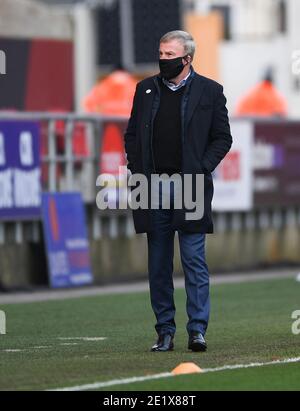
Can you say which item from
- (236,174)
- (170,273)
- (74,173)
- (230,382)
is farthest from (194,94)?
(236,174)

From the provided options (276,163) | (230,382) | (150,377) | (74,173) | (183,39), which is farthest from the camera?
(276,163)

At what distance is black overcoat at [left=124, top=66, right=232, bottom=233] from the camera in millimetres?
11312

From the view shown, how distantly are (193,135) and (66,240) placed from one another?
966cm

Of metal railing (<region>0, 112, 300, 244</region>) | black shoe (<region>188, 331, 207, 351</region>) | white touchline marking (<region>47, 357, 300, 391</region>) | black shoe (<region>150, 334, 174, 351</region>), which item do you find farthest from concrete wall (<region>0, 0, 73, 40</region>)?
white touchline marking (<region>47, 357, 300, 391</region>)

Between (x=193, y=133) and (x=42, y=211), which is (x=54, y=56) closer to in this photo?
(x=42, y=211)

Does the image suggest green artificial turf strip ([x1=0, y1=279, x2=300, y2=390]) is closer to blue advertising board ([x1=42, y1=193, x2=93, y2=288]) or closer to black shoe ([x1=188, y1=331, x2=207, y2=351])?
black shoe ([x1=188, y1=331, x2=207, y2=351])

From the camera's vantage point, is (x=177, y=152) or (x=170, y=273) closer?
(x=177, y=152)

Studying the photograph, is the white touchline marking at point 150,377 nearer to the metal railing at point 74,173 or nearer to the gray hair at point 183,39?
the gray hair at point 183,39

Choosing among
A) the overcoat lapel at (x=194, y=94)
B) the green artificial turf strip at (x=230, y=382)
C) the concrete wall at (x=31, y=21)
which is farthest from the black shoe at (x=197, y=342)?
the concrete wall at (x=31, y=21)

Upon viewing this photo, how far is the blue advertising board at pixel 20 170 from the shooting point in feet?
64.7

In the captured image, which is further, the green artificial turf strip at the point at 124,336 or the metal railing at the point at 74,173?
the metal railing at the point at 74,173

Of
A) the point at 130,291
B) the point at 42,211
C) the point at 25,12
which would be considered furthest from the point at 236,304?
the point at 25,12

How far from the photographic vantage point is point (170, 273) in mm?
11562

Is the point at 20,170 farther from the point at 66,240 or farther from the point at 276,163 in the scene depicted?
the point at 276,163
